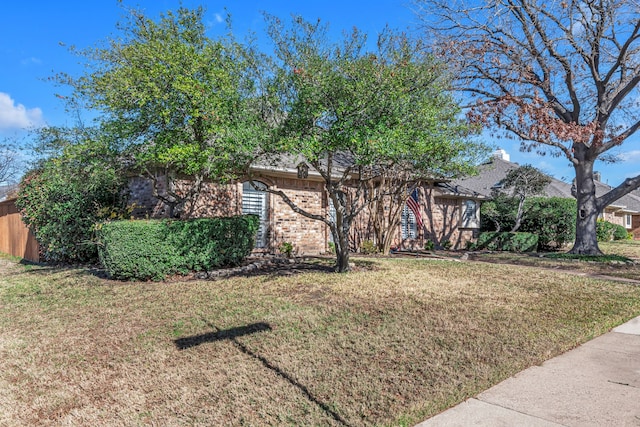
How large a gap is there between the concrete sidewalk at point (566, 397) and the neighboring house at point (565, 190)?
63.0ft

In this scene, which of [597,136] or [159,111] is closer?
[159,111]

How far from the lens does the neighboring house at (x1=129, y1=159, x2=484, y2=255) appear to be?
38.3 ft

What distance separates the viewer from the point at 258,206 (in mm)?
12711

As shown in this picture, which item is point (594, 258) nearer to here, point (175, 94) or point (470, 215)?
point (470, 215)

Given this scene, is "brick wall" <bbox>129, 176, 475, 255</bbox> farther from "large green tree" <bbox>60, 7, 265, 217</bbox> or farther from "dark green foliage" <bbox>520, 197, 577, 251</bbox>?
"dark green foliage" <bbox>520, 197, 577, 251</bbox>

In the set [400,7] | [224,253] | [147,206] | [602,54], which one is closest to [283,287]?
[224,253]

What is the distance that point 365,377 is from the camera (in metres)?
3.99

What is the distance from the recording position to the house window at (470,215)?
18891 mm

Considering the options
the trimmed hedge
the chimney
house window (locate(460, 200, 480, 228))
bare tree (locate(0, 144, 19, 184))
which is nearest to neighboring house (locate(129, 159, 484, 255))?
house window (locate(460, 200, 480, 228))

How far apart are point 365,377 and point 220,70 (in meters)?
5.84

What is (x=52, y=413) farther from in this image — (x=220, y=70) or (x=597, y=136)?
(x=597, y=136)

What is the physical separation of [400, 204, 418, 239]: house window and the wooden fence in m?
12.8

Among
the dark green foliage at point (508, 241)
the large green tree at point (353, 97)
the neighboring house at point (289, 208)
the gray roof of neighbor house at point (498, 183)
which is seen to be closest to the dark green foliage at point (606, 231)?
the gray roof of neighbor house at point (498, 183)

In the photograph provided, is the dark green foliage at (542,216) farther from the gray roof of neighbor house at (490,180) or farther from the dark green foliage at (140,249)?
the dark green foliage at (140,249)
